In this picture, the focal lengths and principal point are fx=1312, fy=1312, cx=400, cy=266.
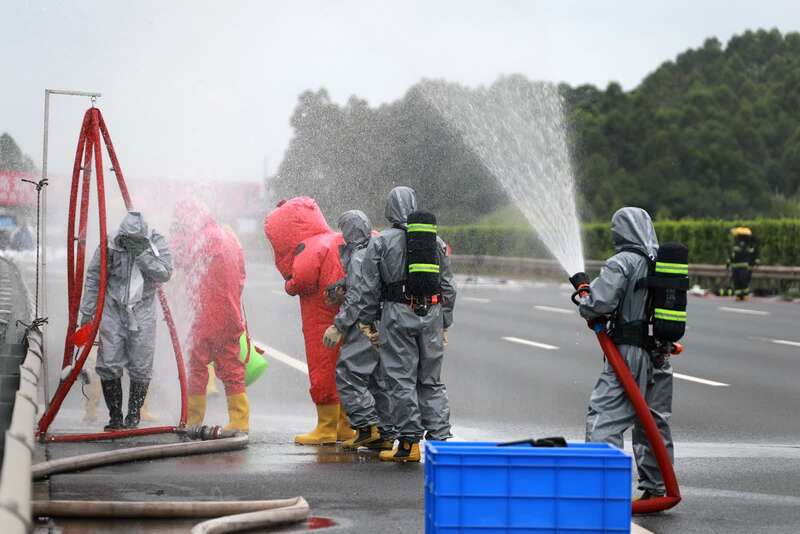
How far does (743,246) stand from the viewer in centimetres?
2903

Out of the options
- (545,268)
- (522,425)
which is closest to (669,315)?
(522,425)

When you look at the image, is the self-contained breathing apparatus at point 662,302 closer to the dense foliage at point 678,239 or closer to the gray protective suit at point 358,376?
the gray protective suit at point 358,376

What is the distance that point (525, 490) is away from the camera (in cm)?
489

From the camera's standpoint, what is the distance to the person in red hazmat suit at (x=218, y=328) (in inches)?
392

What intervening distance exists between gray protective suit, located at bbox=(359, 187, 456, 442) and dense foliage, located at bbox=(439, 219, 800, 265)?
64.6 ft

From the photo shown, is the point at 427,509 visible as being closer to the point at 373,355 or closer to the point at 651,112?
the point at 373,355

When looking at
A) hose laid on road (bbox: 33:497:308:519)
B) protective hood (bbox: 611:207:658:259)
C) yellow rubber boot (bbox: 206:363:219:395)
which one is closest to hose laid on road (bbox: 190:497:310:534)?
hose laid on road (bbox: 33:497:308:519)

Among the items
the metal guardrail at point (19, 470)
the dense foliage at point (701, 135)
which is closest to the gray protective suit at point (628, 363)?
the metal guardrail at point (19, 470)

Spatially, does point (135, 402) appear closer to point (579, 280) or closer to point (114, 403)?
point (114, 403)

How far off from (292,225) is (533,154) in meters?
2.36

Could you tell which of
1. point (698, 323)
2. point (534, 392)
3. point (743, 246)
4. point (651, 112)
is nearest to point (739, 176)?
point (651, 112)

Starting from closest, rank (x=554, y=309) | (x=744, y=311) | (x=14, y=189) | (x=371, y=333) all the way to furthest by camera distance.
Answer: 1. (x=371, y=333)
2. (x=14, y=189)
3. (x=744, y=311)
4. (x=554, y=309)

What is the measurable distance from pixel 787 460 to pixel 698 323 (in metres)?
13.7

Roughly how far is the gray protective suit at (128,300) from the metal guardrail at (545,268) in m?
23.6
